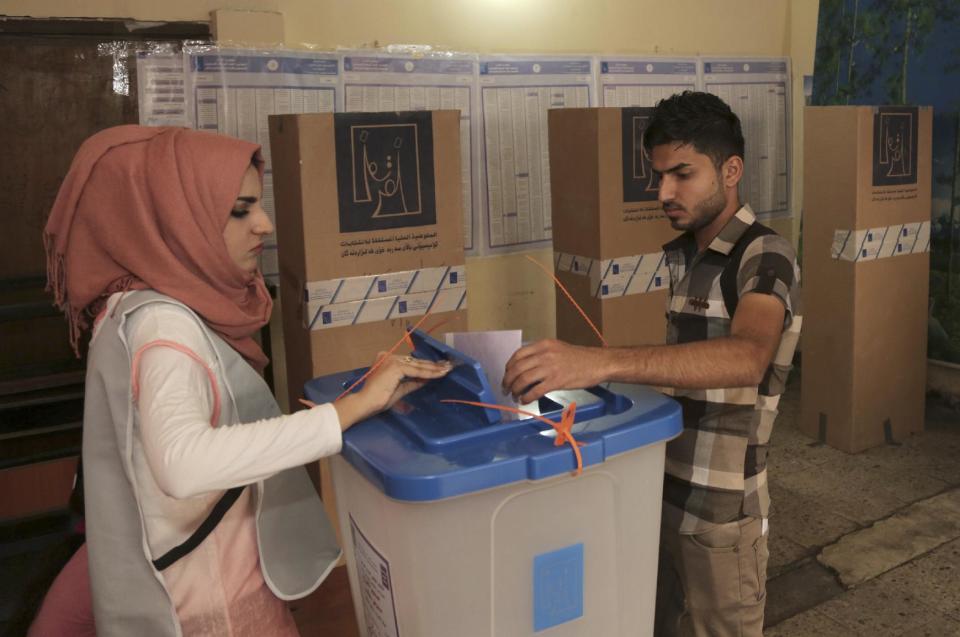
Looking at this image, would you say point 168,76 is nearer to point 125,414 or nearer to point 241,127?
point 241,127

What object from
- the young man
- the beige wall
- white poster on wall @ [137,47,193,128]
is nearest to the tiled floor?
the young man

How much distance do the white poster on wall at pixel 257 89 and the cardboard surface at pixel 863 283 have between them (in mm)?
1820

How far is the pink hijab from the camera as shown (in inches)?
47.2

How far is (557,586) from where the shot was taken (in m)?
1.06

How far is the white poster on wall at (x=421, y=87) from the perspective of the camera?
9.43 ft

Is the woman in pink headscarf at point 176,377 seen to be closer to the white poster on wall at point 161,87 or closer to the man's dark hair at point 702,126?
the man's dark hair at point 702,126

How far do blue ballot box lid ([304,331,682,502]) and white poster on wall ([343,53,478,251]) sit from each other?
167 cm

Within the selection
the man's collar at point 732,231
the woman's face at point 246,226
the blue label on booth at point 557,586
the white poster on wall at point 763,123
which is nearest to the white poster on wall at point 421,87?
the white poster on wall at point 763,123

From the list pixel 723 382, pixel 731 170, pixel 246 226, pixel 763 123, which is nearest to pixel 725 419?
pixel 723 382

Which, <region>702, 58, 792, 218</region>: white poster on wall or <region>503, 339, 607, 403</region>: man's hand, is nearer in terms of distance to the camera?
<region>503, 339, 607, 403</region>: man's hand

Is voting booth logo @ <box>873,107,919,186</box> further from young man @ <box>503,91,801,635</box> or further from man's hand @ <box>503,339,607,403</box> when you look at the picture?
man's hand @ <box>503,339,607,403</box>

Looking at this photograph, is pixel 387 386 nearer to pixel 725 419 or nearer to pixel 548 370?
pixel 548 370

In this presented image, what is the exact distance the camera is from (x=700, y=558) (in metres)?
1.45

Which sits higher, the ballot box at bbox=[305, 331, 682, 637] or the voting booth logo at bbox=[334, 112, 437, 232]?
the voting booth logo at bbox=[334, 112, 437, 232]
